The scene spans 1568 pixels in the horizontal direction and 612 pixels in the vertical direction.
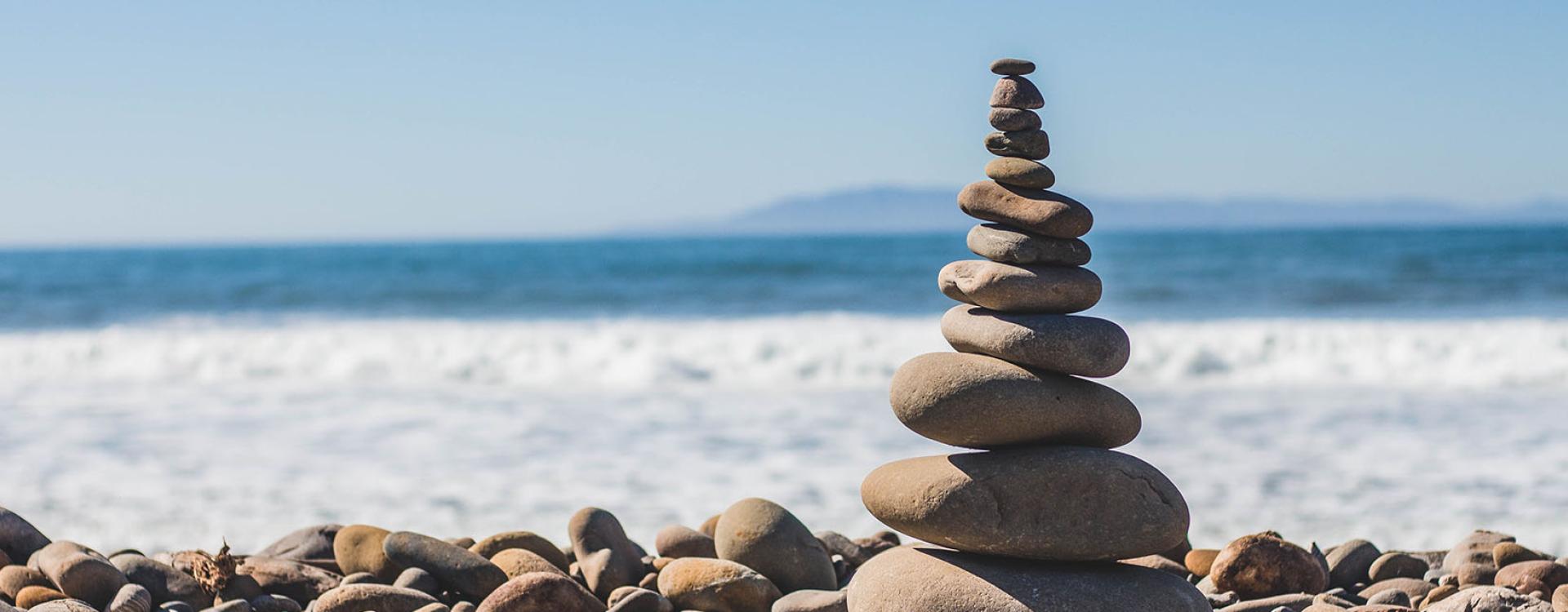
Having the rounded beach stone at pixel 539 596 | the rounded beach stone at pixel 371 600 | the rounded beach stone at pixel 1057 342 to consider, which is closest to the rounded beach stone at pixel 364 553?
the rounded beach stone at pixel 371 600

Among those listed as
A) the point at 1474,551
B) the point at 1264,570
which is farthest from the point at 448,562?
the point at 1474,551

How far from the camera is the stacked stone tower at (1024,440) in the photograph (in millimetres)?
3512

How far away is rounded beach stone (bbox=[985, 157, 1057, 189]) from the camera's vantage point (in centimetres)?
362

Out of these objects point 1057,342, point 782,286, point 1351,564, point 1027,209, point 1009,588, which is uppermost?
point 1027,209

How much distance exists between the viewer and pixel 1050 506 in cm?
350

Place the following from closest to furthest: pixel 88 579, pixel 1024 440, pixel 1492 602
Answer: pixel 1024 440, pixel 1492 602, pixel 88 579

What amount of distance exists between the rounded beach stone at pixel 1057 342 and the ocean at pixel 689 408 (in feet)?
9.65

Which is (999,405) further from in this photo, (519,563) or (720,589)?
(519,563)

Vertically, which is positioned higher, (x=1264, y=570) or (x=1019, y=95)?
(x=1019, y=95)

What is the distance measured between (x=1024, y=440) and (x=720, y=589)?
1.41m

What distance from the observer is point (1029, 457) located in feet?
11.7

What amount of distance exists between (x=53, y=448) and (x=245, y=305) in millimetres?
18573

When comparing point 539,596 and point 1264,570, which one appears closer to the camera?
point 539,596

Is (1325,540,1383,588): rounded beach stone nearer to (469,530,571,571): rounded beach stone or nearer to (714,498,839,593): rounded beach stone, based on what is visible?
(714,498,839,593): rounded beach stone
